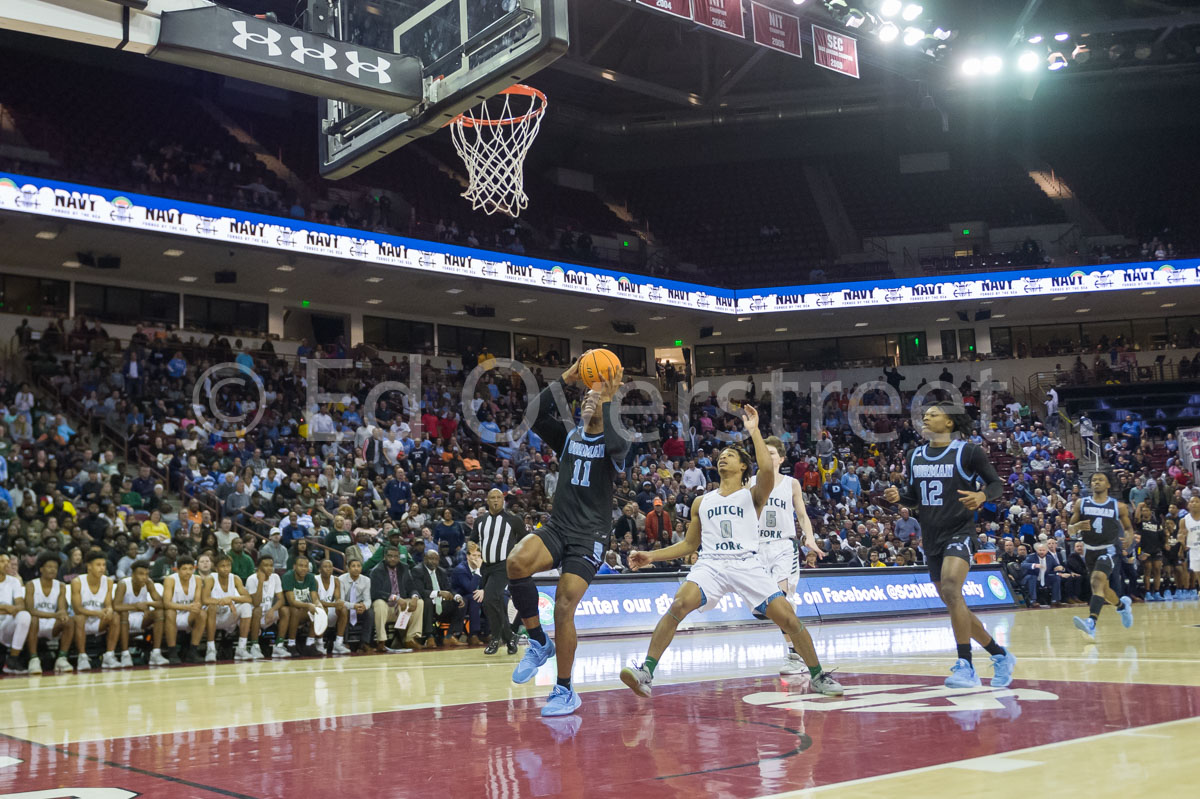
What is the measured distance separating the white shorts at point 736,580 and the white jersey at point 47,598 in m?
8.12

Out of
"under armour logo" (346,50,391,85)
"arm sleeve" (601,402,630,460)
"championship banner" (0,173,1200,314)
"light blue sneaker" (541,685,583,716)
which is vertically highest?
"championship banner" (0,173,1200,314)

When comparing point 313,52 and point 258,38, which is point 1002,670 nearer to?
point 313,52

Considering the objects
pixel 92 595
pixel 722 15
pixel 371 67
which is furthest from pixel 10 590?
pixel 722 15

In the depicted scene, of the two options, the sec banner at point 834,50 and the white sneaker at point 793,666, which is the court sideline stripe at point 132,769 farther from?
the sec banner at point 834,50

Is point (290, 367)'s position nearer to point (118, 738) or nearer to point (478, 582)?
point (478, 582)

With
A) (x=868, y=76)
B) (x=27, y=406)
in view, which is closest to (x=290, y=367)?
(x=27, y=406)

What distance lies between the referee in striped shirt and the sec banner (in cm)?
1582

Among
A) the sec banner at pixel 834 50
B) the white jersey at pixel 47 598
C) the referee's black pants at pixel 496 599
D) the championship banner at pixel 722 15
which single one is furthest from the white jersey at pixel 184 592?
the sec banner at pixel 834 50

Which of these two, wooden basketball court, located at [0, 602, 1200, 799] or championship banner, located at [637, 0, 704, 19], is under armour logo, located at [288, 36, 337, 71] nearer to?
wooden basketball court, located at [0, 602, 1200, 799]

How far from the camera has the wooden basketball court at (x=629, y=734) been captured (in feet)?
13.4

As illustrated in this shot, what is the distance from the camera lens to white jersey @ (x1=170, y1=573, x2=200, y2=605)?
1226 cm

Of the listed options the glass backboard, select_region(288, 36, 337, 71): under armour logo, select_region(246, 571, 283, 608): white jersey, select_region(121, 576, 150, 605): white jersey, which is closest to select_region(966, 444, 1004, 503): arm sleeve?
the glass backboard

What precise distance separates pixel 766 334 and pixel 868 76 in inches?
371

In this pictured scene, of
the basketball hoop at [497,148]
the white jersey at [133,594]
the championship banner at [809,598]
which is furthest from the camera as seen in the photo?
the basketball hoop at [497,148]
